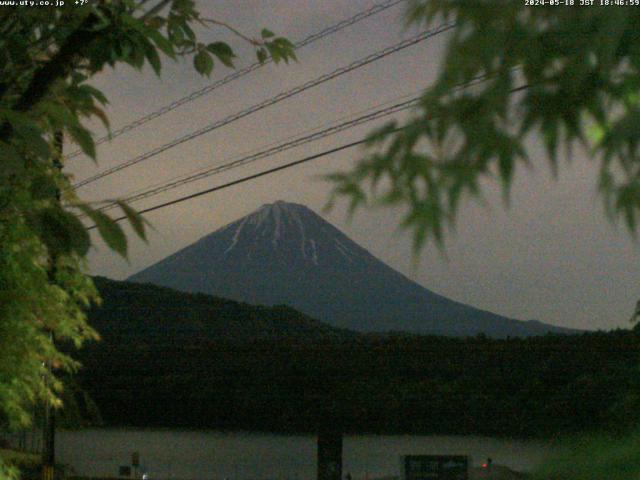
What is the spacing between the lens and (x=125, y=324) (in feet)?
41.9

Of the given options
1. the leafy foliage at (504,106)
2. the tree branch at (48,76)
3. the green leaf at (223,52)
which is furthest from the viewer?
the green leaf at (223,52)

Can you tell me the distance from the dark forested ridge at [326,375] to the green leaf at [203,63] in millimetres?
1040

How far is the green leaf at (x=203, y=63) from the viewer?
227 cm

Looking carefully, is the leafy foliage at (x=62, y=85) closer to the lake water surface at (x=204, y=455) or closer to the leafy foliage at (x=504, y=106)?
the leafy foliage at (x=504, y=106)

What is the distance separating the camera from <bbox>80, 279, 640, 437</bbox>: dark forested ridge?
29.3 inches

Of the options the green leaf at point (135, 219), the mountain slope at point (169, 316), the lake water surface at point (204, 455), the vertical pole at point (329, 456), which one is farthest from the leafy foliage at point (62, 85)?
the mountain slope at point (169, 316)

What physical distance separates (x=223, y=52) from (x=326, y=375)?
6.06 meters

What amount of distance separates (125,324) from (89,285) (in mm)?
6480

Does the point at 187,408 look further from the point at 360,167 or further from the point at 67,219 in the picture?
the point at 360,167

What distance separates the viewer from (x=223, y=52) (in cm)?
219

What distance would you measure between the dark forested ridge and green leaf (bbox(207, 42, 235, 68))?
39.1 inches

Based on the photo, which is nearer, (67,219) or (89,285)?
(67,219)

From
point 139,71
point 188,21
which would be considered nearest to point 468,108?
point 139,71

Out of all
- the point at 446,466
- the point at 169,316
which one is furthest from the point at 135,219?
the point at 169,316
